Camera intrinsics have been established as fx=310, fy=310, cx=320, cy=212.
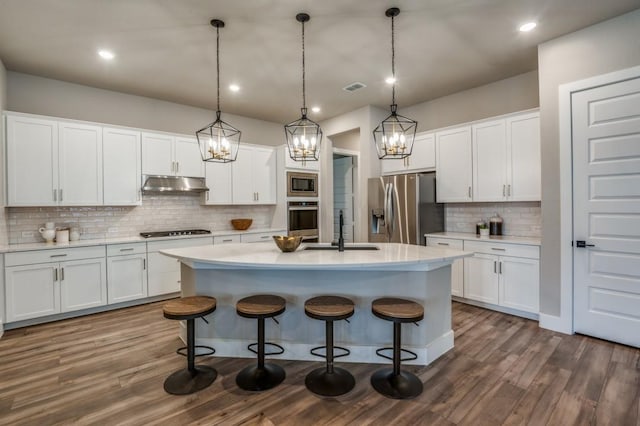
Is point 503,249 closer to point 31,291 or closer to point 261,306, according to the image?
point 261,306

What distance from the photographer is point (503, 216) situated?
4.30 metres

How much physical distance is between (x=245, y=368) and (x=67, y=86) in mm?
4370

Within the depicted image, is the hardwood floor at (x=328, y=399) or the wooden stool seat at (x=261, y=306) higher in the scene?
the wooden stool seat at (x=261, y=306)

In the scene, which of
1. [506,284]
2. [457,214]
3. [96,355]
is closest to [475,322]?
[506,284]

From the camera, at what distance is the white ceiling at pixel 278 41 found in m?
2.68

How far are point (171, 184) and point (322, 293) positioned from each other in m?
3.10

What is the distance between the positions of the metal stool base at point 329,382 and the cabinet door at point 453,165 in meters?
3.06

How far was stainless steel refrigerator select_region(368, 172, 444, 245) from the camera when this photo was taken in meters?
4.44

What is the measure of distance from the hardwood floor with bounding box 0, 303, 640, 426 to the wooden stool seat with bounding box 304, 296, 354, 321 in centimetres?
56

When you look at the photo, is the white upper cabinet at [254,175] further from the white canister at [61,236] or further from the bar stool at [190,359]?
the bar stool at [190,359]

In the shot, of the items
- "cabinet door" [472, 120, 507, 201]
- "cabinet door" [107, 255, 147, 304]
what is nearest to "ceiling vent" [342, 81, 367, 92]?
"cabinet door" [472, 120, 507, 201]

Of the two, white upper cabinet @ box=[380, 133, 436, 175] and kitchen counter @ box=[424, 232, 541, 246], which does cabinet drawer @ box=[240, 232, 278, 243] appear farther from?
kitchen counter @ box=[424, 232, 541, 246]

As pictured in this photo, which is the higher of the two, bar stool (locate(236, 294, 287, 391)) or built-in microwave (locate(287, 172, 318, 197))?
built-in microwave (locate(287, 172, 318, 197))

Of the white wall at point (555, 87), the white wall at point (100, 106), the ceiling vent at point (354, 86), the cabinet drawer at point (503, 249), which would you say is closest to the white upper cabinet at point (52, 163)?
the white wall at point (100, 106)
